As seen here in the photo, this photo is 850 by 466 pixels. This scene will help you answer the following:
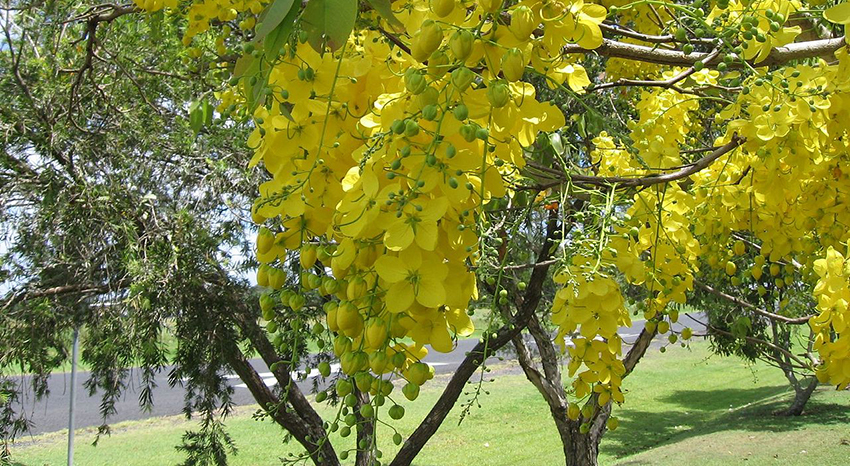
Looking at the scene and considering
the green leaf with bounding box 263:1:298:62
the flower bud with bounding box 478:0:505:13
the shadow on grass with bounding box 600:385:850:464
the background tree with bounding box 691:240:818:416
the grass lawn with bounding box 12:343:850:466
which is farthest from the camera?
the shadow on grass with bounding box 600:385:850:464

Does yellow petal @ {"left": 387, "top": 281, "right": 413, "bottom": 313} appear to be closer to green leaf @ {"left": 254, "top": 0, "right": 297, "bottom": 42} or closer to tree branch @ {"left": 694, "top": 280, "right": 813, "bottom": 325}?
green leaf @ {"left": 254, "top": 0, "right": 297, "bottom": 42}

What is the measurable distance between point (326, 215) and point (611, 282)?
0.63m

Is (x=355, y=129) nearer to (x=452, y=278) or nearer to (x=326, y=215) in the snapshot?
(x=326, y=215)

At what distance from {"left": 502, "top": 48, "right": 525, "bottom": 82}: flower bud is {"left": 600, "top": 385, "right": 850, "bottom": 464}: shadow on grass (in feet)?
23.3

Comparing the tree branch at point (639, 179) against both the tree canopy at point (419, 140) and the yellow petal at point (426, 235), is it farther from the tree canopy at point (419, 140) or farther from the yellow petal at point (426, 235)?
the yellow petal at point (426, 235)

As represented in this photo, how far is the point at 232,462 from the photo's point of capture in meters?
6.73

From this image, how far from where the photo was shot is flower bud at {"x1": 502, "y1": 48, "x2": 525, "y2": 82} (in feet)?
2.04

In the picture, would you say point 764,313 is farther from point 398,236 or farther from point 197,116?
point 398,236

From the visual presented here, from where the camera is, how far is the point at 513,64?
2.05ft

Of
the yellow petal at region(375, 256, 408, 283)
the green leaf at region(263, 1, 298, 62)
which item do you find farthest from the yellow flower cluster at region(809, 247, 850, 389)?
the green leaf at region(263, 1, 298, 62)

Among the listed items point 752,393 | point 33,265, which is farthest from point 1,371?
point 752,393

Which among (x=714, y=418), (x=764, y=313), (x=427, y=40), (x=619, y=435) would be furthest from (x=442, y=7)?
(x=714, y=418)

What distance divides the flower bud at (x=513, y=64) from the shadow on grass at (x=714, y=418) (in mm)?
7102

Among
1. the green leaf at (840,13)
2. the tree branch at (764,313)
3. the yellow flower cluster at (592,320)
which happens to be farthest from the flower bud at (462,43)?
the tree branch at (764,313)
